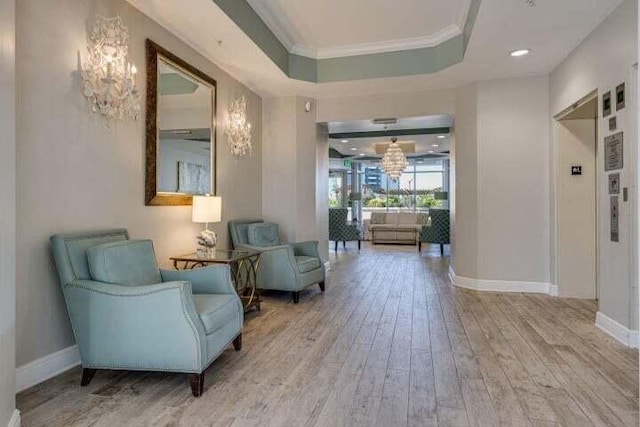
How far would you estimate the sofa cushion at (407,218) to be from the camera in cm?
1055

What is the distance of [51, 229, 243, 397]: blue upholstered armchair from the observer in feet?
7.14

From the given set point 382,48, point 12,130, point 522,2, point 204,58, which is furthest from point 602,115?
point 12,130

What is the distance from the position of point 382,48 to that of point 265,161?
2228mm

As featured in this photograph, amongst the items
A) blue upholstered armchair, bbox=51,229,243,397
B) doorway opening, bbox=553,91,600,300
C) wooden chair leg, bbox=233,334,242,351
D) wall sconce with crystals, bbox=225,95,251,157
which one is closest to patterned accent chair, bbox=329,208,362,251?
wall sconce with crystals, bbox=225,95,251,157

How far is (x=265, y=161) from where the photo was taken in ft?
18.9

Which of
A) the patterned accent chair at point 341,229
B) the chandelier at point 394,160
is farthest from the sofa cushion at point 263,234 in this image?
the chandelier at point 394,160

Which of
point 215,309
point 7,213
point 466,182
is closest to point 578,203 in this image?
point 466,182

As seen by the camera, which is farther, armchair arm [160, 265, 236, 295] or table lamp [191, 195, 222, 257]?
table lamp [191, 195, 222, 257]

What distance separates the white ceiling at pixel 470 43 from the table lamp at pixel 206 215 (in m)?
1.55

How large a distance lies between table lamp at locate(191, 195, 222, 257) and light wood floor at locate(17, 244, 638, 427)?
31.8 inches

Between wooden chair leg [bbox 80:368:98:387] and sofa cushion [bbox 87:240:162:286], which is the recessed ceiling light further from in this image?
wooden chair leg [bbox 80:368:98:387]

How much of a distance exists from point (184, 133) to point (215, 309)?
6.85 ft

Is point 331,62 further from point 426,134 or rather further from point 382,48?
point 426,134

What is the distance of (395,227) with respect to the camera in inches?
405
